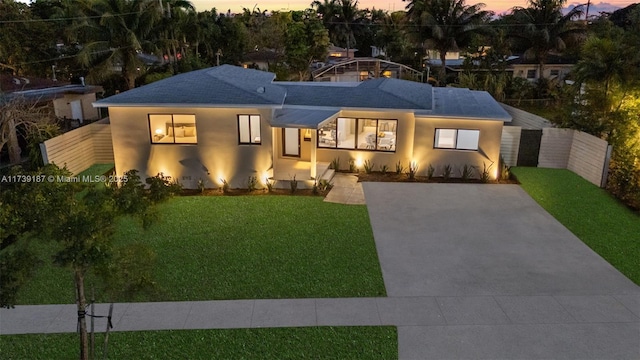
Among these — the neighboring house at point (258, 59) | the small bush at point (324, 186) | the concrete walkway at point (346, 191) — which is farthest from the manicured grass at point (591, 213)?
the neighboring house at point (258, 59)

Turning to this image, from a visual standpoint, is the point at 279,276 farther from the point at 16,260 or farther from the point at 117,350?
the point at 16,260

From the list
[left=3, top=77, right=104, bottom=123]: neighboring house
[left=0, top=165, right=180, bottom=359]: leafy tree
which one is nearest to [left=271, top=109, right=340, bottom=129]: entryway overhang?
[left=0, top=165, right=180, bottom=359]: leafy tree

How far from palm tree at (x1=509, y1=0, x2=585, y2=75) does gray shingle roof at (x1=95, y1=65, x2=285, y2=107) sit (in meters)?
25.3

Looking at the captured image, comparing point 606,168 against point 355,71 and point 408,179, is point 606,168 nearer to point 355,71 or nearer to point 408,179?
point 408,179

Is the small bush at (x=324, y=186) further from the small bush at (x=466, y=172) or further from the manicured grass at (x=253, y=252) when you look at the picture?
the small bush at (x=466, y=172)

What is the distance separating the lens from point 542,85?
1223 inches

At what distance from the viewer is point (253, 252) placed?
35.8 ft

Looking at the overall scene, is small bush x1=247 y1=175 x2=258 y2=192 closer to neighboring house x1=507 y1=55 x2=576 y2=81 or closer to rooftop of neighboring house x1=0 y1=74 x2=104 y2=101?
rooftop of neighboring house x1=0 y1=74 x2=104 y2=101

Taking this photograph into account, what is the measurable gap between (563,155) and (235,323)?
1568cm

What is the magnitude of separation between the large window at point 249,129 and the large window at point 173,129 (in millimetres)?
1620

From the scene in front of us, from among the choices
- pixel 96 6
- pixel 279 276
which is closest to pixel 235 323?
pixel 279 276

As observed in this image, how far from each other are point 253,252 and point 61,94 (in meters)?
17.2

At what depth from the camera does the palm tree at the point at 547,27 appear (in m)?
33.5

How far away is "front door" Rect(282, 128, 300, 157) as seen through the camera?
17250 millimetres
